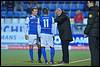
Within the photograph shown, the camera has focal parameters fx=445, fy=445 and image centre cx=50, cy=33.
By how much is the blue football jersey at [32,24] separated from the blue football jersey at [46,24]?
270mm

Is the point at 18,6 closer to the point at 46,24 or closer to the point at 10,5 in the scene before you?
the point at 10,5

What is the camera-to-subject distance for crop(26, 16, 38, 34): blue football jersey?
15836 millimetres

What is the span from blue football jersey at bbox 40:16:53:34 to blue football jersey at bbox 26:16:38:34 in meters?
0.27

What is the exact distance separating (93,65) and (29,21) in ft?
12.0

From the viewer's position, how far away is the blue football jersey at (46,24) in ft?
51.2

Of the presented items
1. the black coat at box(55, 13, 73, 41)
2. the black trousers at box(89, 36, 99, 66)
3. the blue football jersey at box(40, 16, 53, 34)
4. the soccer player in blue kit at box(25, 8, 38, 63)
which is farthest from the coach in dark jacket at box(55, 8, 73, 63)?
the black trousers at box(89, 36, 99, 66)

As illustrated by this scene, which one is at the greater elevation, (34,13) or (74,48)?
(34,13)

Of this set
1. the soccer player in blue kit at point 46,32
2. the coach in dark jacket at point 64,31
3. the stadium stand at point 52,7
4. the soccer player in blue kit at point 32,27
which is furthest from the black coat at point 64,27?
the stadium stand at point 52,7

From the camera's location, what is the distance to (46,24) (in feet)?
51.3

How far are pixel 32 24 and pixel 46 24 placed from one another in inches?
21.9

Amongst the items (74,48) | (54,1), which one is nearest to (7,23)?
(74,48)

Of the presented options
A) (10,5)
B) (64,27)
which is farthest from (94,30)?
(10,5)

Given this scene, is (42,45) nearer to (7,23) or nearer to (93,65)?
(93,65)

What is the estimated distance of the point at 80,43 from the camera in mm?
28344
